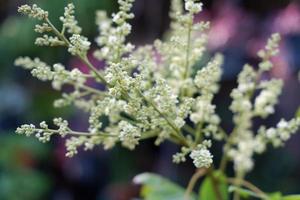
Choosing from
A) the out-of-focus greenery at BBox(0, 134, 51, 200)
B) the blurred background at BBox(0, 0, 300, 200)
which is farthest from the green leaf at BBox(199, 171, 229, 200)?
the out-of-focus greenery at BBox(0, 134, 51, 200)

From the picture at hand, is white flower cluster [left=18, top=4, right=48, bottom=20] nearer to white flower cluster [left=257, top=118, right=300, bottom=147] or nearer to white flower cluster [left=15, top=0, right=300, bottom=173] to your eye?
white flower cluster [left=15, top=0, right=300, bottom=173]

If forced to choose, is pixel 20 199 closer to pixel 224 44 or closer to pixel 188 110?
pixel 224 44

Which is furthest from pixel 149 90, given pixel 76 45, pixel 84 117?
pixel 84 117

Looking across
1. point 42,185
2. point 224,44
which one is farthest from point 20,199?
point 224,44

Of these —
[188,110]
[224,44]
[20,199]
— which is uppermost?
[224,44]

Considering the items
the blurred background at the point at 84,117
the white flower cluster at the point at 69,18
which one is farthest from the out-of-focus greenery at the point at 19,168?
the white flower cluster at the point at 69,18

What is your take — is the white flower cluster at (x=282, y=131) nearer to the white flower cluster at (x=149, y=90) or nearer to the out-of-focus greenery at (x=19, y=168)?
the white flower cluster at (x=149, y=90)

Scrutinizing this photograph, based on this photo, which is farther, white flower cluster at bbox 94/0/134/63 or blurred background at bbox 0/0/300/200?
blurred background at bbox 0/0/300/200
